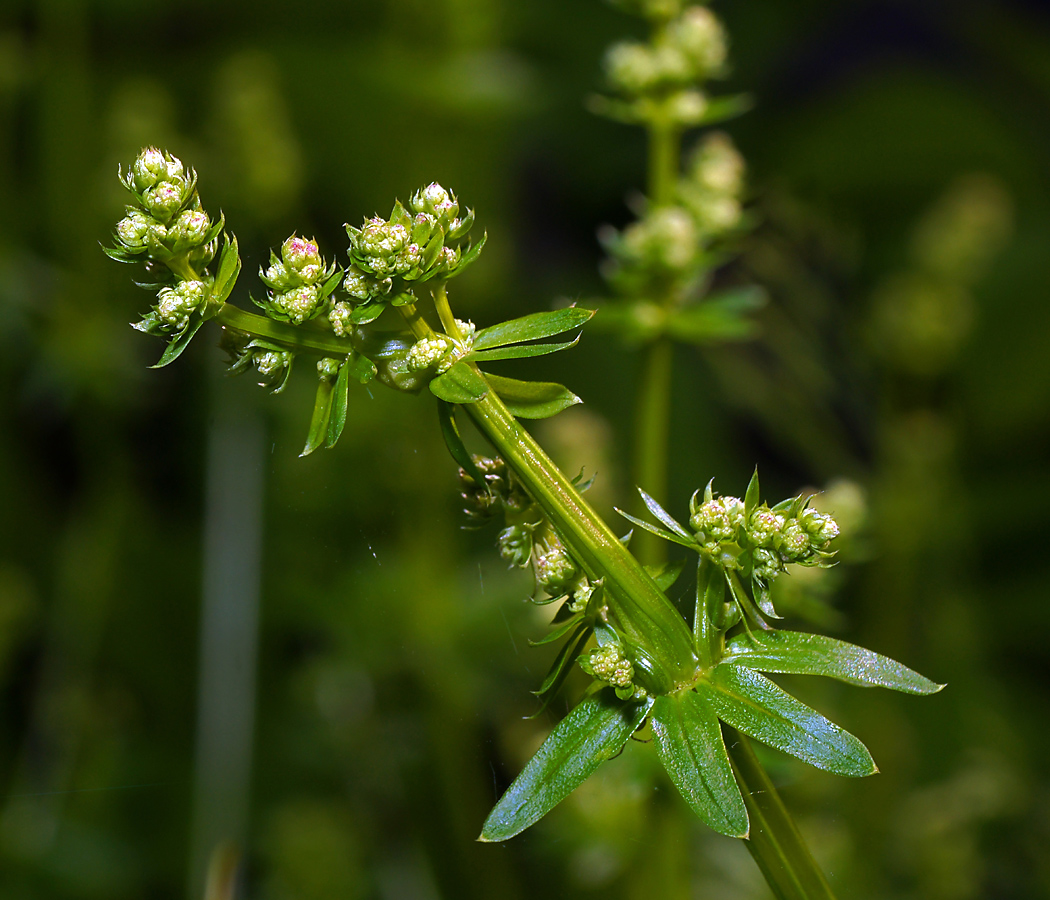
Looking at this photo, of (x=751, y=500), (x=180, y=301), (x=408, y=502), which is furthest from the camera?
(x=408, y=502)

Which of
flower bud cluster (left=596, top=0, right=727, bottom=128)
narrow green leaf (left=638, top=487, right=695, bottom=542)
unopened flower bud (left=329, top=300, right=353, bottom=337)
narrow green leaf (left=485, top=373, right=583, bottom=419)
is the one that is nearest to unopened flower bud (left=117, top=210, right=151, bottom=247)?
unopened flower bud (left=329, top=300, right=353, bottom=337)

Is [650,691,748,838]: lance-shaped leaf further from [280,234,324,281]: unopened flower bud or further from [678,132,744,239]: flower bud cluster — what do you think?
[678,132,744,239]: flower bud cluster

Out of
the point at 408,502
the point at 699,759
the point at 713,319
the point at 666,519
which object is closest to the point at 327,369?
the point at 666,519

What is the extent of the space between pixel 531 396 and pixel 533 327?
0.05 m

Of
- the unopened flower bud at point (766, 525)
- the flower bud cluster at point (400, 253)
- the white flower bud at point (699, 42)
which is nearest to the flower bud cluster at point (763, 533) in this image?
the unopened flower bud at point (766, 525)

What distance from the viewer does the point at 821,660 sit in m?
0.65

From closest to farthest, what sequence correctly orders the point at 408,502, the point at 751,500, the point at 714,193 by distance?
1. the point at 751,500
2. the point at 714,193
3. the point at 408,502

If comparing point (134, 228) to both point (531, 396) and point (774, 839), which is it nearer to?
point (531, 396)

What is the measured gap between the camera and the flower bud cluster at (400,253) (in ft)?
1.90

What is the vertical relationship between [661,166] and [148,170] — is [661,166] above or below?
above

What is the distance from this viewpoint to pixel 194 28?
4.07 m

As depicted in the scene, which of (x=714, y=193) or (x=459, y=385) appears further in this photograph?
(x=714, y=193)

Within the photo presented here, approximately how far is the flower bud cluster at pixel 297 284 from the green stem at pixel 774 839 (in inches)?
15.1

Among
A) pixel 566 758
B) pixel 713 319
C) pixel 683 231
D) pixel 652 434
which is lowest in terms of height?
pixel 566 758
